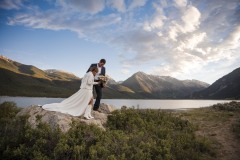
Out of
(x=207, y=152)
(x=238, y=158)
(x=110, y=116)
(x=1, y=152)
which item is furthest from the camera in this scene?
(x=110, y=116)

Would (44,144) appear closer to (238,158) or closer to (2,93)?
(238,158)

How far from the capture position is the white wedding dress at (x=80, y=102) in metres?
12.8

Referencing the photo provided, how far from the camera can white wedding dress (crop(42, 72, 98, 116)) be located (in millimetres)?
12844

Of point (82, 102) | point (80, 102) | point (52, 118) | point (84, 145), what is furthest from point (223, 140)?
point (52, 118)

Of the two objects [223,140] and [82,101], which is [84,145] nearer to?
[82,101]

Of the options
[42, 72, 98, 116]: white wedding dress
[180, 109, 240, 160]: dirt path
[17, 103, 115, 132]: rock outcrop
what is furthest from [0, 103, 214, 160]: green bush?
[42, 72, 98, 116]: white wedding dress

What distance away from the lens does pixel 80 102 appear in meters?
13.1

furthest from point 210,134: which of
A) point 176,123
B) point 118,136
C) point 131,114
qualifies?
point 118,136

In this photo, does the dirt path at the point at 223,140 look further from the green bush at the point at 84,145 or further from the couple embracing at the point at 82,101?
the couple embracing at the point at 82,101

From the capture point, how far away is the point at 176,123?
1830cm

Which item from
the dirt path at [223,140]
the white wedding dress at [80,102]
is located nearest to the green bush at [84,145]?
the dirt path at [223,140]

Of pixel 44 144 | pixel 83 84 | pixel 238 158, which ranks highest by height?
pixel 83 84

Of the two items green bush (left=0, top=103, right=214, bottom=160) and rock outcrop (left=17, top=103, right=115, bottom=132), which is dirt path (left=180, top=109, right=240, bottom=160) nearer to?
green bush (left=0, top=103, right=214, bottom=160)

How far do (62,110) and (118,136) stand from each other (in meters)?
4.06
